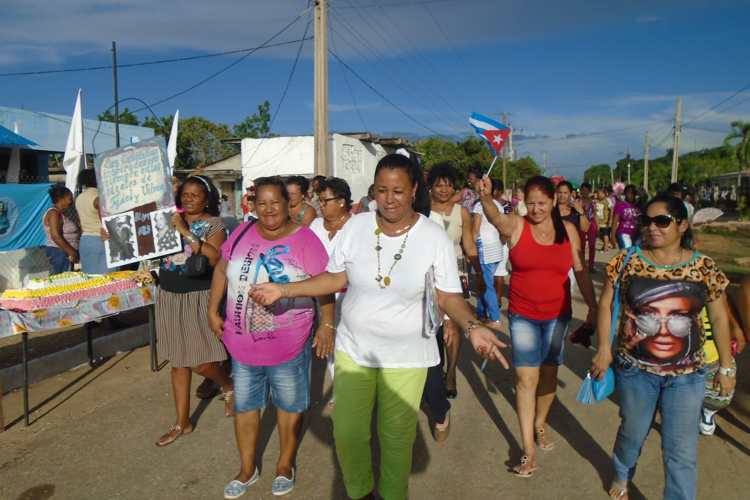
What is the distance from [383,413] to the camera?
292 centimetres

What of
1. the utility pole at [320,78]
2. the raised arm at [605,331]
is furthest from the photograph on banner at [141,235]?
the utility pole at [320,78]

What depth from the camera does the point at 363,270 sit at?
2812 millimetres

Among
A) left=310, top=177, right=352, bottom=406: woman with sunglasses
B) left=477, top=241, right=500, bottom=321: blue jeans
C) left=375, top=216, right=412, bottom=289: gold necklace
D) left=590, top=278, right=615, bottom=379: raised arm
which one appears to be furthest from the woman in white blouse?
left=477, top=241, right=500, bottom=321: blue jeans

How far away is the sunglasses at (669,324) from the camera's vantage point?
9.61 ft

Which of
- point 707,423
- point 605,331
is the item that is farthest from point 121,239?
point 707,423

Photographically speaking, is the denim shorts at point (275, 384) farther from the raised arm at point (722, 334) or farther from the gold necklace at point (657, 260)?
the raised arm at point (722, 334)

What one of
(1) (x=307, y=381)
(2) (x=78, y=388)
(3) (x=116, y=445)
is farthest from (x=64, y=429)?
(1) (x=307, y=381)

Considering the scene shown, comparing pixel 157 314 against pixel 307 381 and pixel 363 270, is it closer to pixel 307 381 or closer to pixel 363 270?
pixel 307 381

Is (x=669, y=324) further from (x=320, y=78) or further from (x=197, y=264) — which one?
(x=320, y=78)

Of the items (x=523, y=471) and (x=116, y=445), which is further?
(x=116, y=445)

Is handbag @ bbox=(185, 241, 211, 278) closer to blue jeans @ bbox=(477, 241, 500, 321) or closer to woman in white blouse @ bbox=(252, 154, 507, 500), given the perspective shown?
woman in white blouse @ bbox=(252, 154, 507, 500)

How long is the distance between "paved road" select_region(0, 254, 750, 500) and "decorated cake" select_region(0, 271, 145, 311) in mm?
983

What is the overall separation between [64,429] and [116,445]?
0.61 m

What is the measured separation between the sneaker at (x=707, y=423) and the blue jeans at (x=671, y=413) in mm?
1434
